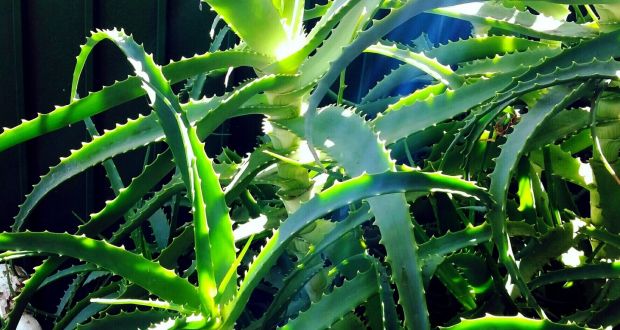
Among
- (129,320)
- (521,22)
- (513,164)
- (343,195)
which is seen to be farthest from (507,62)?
(129,320)

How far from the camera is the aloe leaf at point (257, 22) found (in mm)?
429

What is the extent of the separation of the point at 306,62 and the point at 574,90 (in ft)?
0.65

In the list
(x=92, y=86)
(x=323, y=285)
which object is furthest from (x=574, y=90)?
(x=92, y=86)

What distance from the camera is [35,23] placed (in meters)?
1.11

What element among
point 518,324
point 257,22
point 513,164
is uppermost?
point 257,22

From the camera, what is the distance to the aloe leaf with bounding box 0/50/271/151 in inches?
17.9

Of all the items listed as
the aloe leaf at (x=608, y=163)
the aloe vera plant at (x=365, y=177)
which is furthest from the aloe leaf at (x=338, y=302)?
the aloe leaf at (x=608, y=163)

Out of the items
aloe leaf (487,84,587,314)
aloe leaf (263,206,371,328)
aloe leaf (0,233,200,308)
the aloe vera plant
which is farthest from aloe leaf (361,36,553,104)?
aloe leaf (0,233,200,308)

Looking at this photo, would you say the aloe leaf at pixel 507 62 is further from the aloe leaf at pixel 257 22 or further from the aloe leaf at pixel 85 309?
the aloe leaf at pixel 85 309

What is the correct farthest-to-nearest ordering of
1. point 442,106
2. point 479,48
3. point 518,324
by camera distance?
point 479,48 → point 442,106 → point 518,324

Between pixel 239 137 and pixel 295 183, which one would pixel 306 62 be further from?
pixel 239 137

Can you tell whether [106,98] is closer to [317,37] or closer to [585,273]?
[317,37]

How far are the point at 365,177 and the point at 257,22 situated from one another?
0.17 m

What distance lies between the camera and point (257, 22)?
0.44 meters
